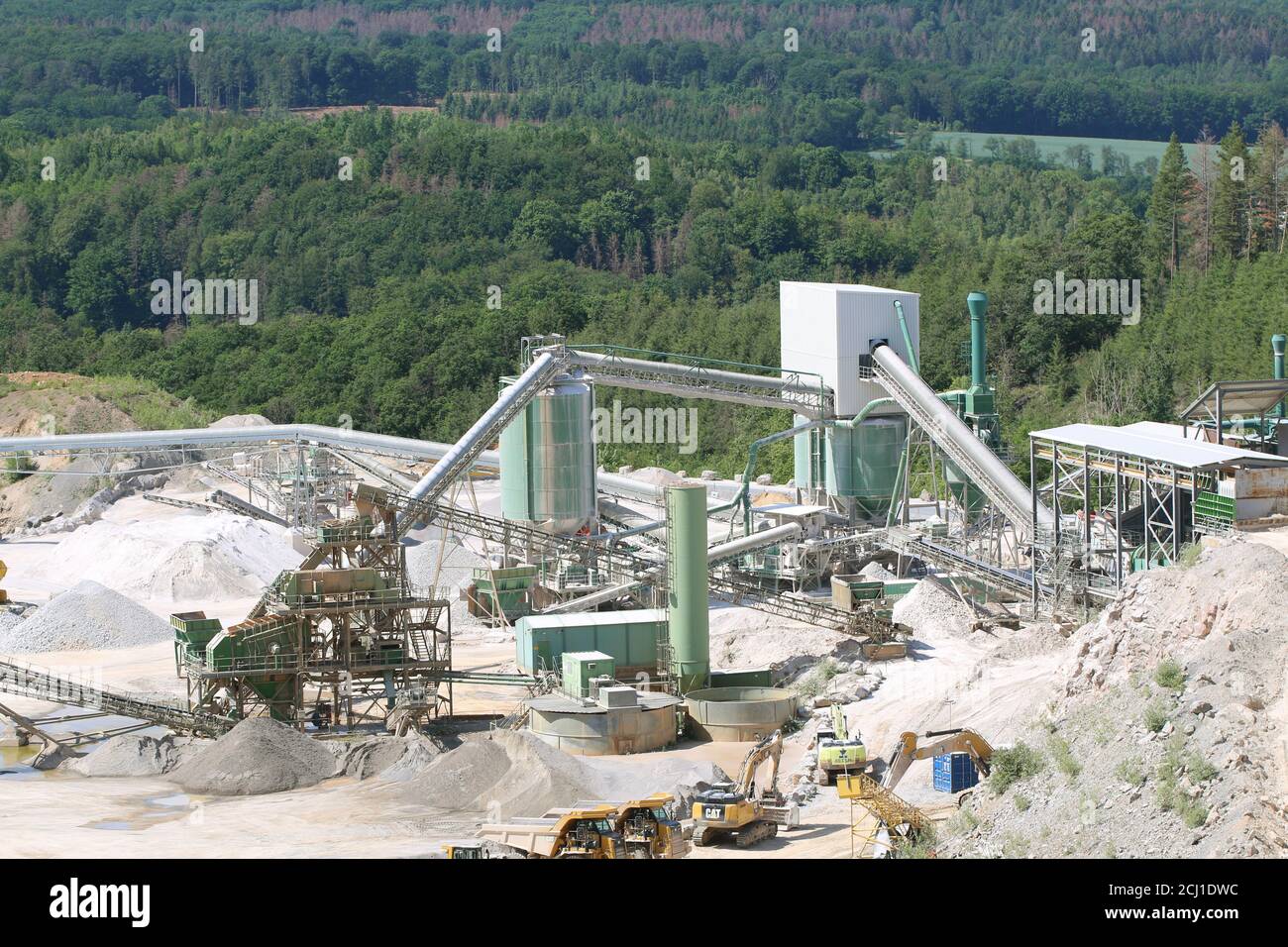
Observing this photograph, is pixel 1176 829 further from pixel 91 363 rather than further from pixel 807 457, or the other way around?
pixel 91 363

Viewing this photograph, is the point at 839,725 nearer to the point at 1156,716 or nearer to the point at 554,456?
the point at 1156,716

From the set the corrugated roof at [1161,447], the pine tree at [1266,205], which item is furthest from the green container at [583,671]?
the pine tree at [1266,205]

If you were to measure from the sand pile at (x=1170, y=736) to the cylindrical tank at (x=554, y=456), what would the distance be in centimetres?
2742

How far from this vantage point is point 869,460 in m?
62.6

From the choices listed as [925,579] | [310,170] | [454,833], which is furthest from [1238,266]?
[310,170]

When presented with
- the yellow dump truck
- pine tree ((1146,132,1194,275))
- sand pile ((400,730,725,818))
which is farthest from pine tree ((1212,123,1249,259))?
the yellow dump truck

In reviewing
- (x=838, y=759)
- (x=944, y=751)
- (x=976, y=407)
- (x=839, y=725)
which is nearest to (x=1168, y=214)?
(x=976, y=407)

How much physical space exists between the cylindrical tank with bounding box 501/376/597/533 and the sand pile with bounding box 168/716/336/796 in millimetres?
18301

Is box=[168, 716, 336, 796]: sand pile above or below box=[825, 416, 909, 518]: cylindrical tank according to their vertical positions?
below

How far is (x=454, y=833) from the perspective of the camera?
127 ft

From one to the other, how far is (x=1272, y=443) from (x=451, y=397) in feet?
202

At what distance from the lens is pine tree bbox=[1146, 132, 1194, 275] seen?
99.3 metres

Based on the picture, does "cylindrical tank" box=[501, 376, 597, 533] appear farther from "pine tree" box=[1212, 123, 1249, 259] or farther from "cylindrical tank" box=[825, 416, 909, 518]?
"pine tree" box=[1212, 123, 1249, 259]

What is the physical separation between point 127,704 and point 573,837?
16842 millimetres
